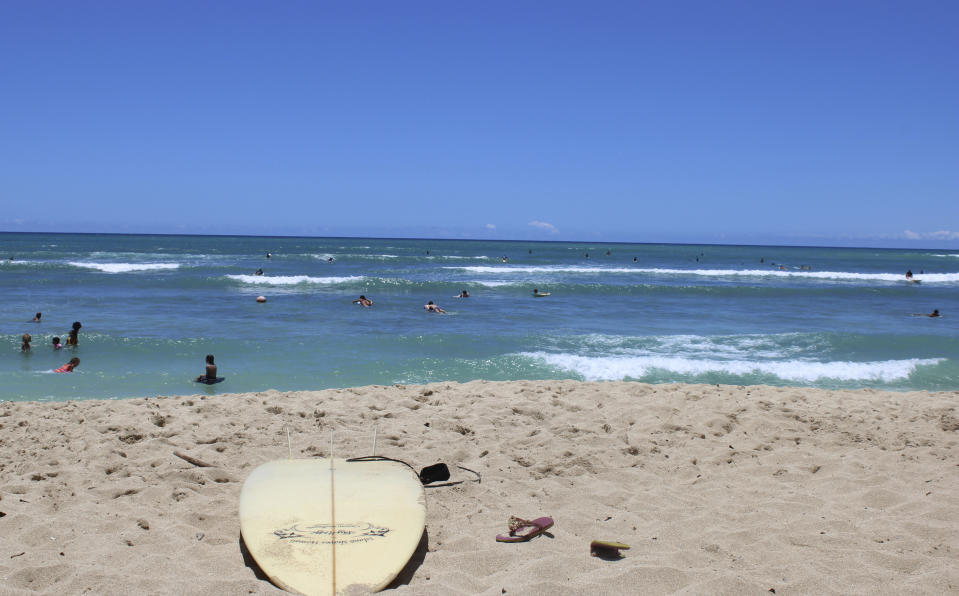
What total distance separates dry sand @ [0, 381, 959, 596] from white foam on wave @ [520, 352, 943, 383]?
10.5 feet

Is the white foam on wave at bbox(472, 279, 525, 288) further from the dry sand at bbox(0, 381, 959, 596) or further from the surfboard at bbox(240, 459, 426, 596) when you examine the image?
the surfboard at bbox(240, 459, 426, 596)

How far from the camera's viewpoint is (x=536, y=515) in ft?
16.7

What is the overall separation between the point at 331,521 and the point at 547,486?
2020 millimetres

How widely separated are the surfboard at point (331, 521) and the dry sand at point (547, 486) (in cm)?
16

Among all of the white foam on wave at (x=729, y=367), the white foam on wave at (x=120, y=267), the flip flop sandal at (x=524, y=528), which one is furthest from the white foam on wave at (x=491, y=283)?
the flip flop sandal at (x=524, y=528)

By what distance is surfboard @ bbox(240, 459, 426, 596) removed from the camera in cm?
393

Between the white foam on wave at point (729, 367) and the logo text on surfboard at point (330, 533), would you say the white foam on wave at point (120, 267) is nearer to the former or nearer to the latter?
the white foam on wave at point (729, 367)

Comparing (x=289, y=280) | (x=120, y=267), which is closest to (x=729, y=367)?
(x=289, y=280)

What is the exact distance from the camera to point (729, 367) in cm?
1257

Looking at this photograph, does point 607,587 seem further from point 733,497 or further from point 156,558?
point 156,558

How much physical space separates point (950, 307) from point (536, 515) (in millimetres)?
28906

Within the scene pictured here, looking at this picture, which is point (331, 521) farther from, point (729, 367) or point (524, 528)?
point (729, 367)

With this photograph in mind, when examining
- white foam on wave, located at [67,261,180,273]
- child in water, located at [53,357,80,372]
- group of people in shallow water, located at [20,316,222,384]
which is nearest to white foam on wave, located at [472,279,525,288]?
white foam on wave, located at [67,261,180,273]

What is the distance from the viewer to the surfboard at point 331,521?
3926 millimetres
